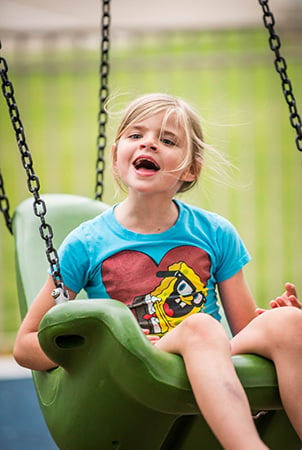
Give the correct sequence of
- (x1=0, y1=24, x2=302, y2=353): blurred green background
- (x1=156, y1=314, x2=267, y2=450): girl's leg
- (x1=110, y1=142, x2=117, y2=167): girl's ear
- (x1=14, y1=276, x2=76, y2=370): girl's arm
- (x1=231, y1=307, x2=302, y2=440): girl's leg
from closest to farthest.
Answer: (x1=156, y1=314, x2=267, y2=450): girl's leg
(x1=231, y1=307, x2=302, y2=440): girl's leg
(x1=14, y1=276, x2=76, y2=370): girl's arm
(x1=110, y1=142, x2=117, y2=167): girl's ear
(x1=0, y1=24, x2=302, y2=353): blurred green background

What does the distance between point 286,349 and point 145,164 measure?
20.1 inches

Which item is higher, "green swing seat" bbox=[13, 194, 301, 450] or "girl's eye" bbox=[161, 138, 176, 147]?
"girl's eye" bbox=[161, 138, 176, 147]

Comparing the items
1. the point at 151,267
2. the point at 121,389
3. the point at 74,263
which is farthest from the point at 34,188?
the point at 121,389

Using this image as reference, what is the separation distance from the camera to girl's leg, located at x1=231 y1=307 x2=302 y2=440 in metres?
1.50

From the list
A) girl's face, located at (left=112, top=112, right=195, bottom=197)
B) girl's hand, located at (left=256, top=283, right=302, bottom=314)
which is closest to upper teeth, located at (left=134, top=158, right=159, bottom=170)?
girl's face, located at (left=112, top=112, right=195, bottom=197)

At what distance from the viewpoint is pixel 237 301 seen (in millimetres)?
1919

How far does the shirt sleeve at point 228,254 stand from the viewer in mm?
1914

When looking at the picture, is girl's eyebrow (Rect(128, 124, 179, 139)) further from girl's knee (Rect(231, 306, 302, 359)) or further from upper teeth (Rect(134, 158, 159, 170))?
girl's knee (Rect(231, 306, 302, 359))

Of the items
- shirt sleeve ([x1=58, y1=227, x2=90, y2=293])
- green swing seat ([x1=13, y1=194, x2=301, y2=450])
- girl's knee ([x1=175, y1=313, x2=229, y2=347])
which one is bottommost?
green swing seat ([x1=13, y1=194, x2=301, y2=450])

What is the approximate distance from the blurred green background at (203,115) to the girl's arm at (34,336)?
369 centimetres

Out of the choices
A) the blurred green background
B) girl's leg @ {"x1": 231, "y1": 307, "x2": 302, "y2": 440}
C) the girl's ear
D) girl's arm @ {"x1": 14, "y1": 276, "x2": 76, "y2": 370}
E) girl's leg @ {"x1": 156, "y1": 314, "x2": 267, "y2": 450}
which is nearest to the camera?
girl's leg @ {"x1": 156, "y1": 314, "x2": 267, "y2": 450}

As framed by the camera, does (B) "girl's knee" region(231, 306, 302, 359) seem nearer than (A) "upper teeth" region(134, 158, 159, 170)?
Yes

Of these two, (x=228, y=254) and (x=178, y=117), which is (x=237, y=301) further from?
(x=178, y=117)

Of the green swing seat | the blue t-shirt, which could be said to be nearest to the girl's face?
the blue t-shirt
